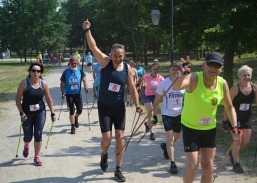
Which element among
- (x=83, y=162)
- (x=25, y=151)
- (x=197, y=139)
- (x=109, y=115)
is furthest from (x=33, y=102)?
(x=197, y=139)

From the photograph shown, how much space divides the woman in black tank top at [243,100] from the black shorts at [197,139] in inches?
58.2

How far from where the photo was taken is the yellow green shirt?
4.46m

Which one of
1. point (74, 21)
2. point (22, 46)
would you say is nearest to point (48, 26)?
point (22, 46)

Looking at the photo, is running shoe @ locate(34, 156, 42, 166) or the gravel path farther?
running shoe @ locate(34, 156, 42, 166)

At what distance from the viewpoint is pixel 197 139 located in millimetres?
4680

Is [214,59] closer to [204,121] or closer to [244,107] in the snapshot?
[204,121]

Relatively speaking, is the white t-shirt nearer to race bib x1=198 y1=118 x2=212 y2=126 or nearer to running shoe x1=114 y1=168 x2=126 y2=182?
running shoe x1=114 y1=168 x2=126 y2=182

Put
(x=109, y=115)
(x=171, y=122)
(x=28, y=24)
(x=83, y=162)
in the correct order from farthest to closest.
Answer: (x=28, y=24) < (x=83, y=162) < (x=171, y=122) < (x=109, y=115)

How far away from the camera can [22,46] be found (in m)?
52.1

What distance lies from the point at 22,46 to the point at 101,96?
48.9 m

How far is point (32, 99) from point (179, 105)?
2.64 metres

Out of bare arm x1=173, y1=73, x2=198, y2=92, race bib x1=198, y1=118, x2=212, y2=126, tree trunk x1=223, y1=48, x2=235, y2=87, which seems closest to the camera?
bare arm x1=173, y1=73, x2=198, y2=92

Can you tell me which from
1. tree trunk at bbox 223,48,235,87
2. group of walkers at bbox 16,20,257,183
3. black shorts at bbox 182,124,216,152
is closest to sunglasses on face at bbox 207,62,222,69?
group of walkers at bbox 16,20,257,183

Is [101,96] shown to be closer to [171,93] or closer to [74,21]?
[171,93]
